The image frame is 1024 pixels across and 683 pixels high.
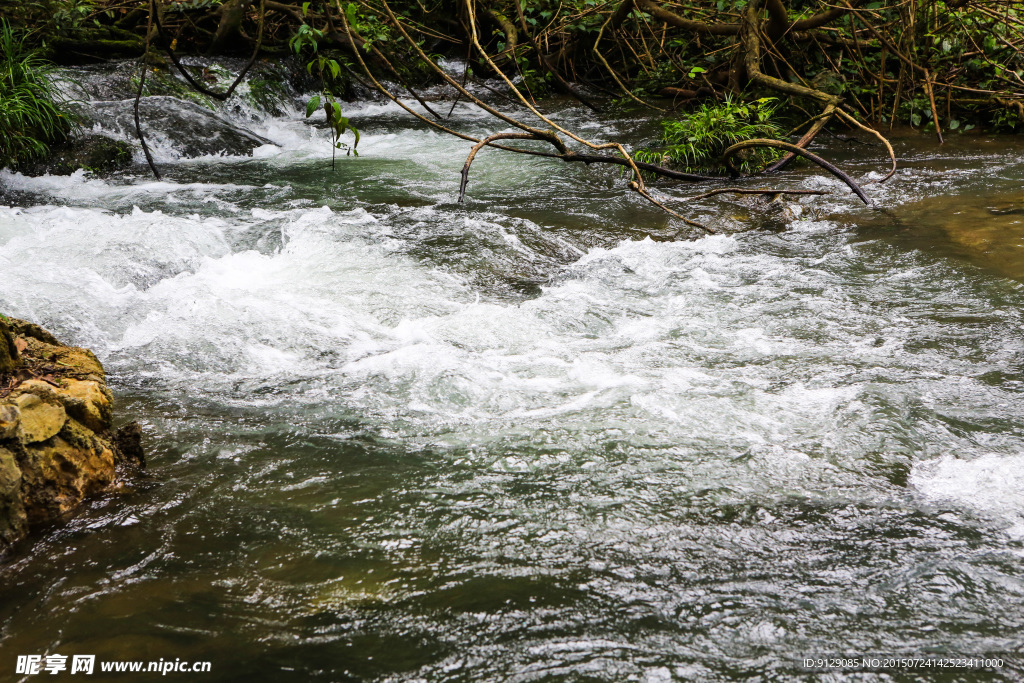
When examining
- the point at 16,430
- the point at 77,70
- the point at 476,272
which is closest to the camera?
the point at 16,430

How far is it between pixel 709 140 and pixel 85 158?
18.1 feet

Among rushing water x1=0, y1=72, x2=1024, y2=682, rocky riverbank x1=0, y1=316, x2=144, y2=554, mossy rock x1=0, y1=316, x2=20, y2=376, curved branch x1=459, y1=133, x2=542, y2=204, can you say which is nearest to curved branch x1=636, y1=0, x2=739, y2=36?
rushing water x1=0, y1=72, x2=1024, y2=682

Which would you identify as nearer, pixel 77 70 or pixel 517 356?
pixel 517 356

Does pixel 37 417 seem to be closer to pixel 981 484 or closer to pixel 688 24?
pixel 981 484

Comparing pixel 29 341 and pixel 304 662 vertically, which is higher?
pixel 29 341

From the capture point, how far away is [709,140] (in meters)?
6.58

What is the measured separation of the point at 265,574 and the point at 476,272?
8.74ft

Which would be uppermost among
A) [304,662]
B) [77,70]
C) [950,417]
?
[77,70]

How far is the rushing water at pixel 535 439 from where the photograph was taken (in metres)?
1.89

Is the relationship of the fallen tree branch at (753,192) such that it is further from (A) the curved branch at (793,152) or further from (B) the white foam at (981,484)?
(B) the white foam at (981,484)

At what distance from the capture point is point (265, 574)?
6.81 feet

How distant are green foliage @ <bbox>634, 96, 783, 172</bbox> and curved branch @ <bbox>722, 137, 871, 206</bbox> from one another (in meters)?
0.16

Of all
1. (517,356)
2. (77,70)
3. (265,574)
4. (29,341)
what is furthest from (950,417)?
(77,70)

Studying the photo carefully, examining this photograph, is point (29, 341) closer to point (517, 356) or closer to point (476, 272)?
point (517, 356)
